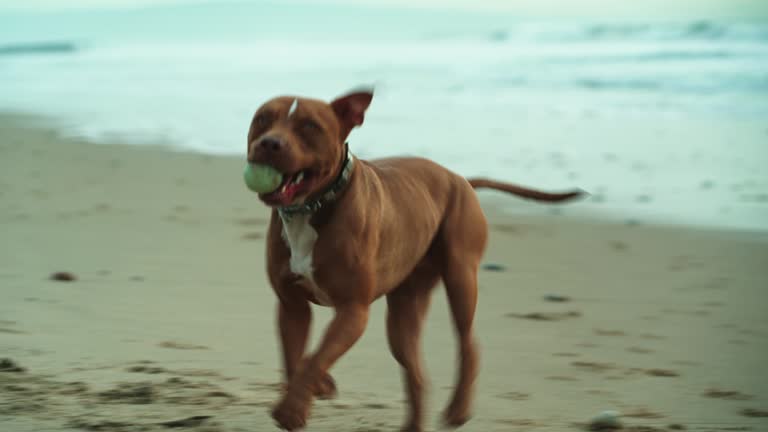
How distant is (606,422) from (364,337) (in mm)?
1752

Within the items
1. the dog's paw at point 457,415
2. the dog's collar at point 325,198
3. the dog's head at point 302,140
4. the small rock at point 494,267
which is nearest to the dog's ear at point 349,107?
the dog's head at point 302,140

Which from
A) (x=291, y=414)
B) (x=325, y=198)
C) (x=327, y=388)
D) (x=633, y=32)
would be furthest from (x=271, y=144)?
(x=633, y=32)

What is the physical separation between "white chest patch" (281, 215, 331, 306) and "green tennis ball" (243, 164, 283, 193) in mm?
253

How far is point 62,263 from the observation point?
6.78 m

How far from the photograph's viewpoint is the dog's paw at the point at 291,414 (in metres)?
3.39

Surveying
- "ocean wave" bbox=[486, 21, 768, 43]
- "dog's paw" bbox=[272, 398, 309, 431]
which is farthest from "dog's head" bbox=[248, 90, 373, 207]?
"ocean wave" bbox=[486, 21, 768, 43]

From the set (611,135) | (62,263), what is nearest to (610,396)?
(62,263)

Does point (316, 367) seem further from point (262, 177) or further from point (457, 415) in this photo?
point (457, 415)

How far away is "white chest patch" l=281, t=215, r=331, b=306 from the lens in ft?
11.6

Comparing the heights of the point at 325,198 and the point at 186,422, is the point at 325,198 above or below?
above

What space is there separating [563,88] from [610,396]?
1573cm

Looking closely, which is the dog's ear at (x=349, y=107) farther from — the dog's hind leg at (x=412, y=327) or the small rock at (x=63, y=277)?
the small rock at (x=63, y=277)

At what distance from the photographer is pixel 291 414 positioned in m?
3.38

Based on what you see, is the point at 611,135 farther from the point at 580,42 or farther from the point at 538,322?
the point at 580,42
